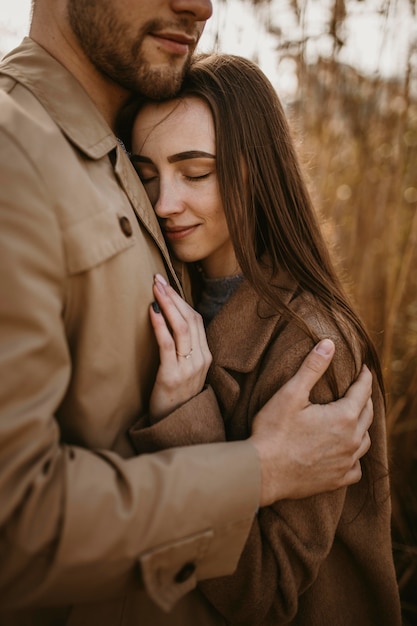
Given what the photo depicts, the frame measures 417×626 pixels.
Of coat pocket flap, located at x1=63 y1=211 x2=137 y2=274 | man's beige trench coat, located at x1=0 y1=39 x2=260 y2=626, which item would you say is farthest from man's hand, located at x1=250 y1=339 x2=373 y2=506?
coat pocket flap, located at x1=63 y1=211 x2=137 y2=274

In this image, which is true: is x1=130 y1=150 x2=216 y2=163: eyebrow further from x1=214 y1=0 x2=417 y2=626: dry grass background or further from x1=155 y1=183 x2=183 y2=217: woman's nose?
x1=214 y1=0 x2=417 y2=626: dry grass background

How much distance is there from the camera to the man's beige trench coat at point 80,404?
98 centimetres

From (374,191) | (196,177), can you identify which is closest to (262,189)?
(196,177)

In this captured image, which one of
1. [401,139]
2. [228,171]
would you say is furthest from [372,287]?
[228,171]

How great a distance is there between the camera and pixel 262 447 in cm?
131

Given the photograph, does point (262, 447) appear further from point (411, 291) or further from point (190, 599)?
point (411, 291)

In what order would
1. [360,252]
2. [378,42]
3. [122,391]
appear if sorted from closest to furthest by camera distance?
[122,391] → [378,42] → [360,252]

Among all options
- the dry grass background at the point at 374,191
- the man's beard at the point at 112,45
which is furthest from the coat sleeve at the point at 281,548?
the dry grass background at the point at 374,191

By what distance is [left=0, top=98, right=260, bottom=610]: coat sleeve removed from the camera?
38.3 inches

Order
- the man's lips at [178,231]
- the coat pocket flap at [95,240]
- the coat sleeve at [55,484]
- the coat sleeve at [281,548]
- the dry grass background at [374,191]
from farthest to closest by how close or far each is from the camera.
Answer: the dry grass background at [374,191]
the man's lips at [178,231]
the coat sleeve at [281,548]
the coat pocket flap at [95,240]
the coat sleeve at [55,484]

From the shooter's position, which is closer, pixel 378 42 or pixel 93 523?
pixel 93 523

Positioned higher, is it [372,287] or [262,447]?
[262,447]

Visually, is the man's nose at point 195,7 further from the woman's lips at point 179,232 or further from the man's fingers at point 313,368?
the man's fingers at point 313,368

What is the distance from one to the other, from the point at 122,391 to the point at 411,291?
112 inches
